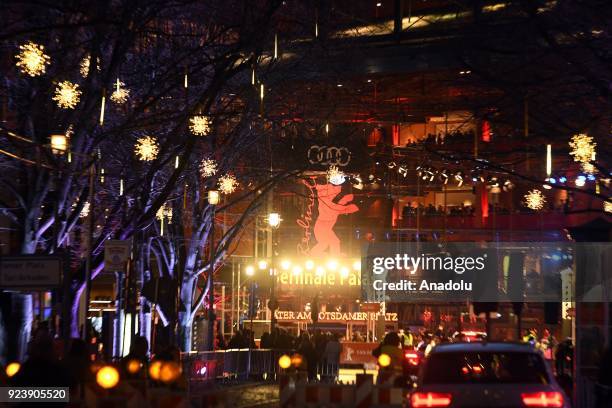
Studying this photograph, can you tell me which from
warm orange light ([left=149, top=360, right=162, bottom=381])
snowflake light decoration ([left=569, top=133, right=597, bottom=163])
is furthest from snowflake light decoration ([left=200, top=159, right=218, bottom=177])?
warm orange light ([left=149, top=360, right=162, bottom=381])

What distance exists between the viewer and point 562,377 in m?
18.7

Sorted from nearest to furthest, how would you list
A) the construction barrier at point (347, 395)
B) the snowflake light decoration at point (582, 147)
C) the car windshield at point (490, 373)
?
the car windshield at point (490, 373), the construction barrier at point (347, 395), the snowflake light decoration at point (582, 147)

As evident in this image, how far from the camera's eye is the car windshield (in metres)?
11.0

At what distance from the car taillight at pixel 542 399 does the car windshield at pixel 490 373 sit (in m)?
0.34

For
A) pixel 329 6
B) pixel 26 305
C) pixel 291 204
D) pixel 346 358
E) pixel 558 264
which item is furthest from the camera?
pixel 291 204

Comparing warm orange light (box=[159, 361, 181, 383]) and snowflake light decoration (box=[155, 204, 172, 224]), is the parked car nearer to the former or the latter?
warm orange light (box=[159, 361, 181, 383])

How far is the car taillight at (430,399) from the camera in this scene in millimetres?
10672

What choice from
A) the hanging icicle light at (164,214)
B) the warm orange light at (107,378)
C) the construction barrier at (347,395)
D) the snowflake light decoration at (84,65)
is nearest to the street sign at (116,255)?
the snowflake light decoration at (84,65)

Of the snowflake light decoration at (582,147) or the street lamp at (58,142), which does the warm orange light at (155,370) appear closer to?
the street lamp at (58,142)

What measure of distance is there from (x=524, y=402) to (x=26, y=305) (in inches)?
519

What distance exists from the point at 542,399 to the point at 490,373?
117 centimetres

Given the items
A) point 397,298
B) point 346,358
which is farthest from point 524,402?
point 346,358

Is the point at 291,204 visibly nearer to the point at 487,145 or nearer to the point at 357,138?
the point at 357,138

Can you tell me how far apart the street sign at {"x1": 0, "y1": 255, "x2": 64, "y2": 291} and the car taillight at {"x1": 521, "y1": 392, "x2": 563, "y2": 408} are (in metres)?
8.14
